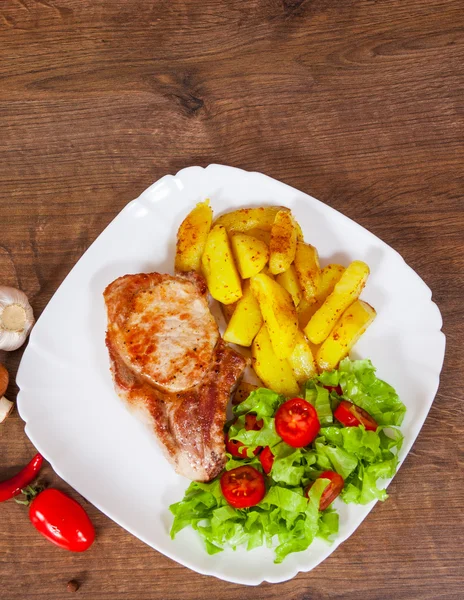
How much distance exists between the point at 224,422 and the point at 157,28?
8.48 ft

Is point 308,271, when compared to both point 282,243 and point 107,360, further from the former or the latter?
point 107,360

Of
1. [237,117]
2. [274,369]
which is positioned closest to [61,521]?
[274,369]

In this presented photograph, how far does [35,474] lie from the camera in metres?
3.93

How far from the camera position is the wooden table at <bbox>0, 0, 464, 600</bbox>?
4.13 metres

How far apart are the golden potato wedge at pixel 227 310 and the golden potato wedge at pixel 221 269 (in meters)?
0.09

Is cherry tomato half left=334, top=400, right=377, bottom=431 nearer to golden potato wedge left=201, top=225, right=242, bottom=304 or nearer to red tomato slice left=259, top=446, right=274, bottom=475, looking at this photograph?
red tomato slice left=259, top=446, right=274, bottom=475

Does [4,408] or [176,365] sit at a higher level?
[176,365]

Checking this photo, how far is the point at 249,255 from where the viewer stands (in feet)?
11.7

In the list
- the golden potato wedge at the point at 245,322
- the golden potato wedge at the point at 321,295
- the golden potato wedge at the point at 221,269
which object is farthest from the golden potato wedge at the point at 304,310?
the golden potato wedge at the point at 221,269

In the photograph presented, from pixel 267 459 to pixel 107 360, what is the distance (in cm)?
111

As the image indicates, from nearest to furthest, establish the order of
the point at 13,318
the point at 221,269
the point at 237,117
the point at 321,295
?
the point at 221,269, the point at 321,295, the point at 13,318, the point at 237,117

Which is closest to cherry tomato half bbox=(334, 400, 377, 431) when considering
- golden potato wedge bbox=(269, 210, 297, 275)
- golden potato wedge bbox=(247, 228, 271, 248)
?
golden potato wedge bbox=(269, 210, 297, 275)

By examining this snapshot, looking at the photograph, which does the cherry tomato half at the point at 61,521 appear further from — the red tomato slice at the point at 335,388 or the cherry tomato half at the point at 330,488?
the red tomato slice at the point at 335,388

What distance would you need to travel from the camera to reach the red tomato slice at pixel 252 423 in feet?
11.5
